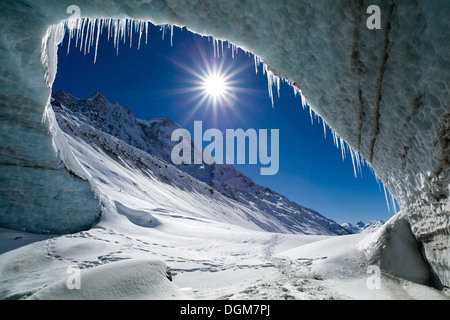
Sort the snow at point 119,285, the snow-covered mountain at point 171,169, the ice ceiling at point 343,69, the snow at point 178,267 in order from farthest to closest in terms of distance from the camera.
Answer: the snow-covered mountain at point 171,169, the snow at point 178,267, the ice ceiling at point 343,69, the snow at point 119,285

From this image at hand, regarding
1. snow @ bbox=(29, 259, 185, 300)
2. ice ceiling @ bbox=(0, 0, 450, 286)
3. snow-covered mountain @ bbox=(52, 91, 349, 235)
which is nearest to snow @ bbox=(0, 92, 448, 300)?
snow @ bbox=(29, 259, 185, 300)

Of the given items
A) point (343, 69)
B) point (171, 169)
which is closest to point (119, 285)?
point (343, 69)

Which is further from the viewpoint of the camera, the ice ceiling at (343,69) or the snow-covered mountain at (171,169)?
the snow-covered mountain at (171,169)

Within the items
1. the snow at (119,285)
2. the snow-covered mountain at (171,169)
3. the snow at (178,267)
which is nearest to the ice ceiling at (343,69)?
the snow at (178,267)

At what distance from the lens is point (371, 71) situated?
334cm

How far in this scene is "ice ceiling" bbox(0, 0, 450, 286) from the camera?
2.69 m

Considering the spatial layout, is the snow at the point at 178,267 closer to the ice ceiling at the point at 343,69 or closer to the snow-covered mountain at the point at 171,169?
the ice ceiling at the point at 343,69

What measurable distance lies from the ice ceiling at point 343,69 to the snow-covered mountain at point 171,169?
24.5m

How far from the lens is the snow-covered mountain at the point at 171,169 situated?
3464cm

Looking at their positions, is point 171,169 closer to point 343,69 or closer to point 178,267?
point 178,267

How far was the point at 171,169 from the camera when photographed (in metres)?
42.3
